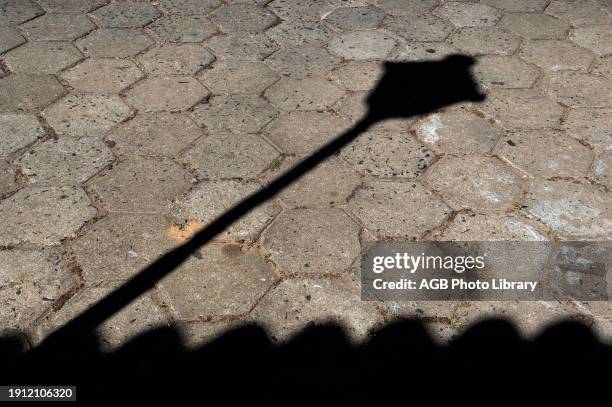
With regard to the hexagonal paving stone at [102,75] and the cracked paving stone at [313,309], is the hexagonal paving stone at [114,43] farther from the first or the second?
A: the cracked paving stone at [313,309]

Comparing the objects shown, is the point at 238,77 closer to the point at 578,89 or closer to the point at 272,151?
the point at 272,151

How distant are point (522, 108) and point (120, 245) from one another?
2409mm

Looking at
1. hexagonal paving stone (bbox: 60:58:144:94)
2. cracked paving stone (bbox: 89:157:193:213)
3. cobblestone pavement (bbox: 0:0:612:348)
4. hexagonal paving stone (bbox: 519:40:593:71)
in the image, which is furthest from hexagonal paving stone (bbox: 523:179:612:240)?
hexagonal paving stone (bbox: 60:58:144:94)

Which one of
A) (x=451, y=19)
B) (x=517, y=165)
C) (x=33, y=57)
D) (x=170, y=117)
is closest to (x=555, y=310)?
(x=517, y=165)

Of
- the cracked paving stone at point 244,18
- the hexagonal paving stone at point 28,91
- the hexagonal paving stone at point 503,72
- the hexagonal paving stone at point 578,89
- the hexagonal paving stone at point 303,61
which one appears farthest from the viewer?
the cracked paving stone at point 244,18

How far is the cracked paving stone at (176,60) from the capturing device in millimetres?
3996

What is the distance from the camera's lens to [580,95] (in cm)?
383

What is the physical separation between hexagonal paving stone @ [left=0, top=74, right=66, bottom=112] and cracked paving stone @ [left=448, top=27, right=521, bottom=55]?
8.61 feet

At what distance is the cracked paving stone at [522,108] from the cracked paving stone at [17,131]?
2.54 meters

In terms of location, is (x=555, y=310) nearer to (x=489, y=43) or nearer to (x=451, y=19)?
(x=489, y=43)

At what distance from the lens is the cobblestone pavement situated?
8.59ft

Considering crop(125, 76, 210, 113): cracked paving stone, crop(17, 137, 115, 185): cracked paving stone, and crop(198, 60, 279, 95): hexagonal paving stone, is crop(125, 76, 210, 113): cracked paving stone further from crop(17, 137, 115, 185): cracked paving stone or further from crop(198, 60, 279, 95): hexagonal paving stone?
crop(17, 137, 115, 185): cracked paving stone

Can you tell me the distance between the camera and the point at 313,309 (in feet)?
8.40

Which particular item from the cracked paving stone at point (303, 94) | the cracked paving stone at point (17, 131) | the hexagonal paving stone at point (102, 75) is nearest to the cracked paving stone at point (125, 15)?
the hexagonal paving stone at point (102, 75)
